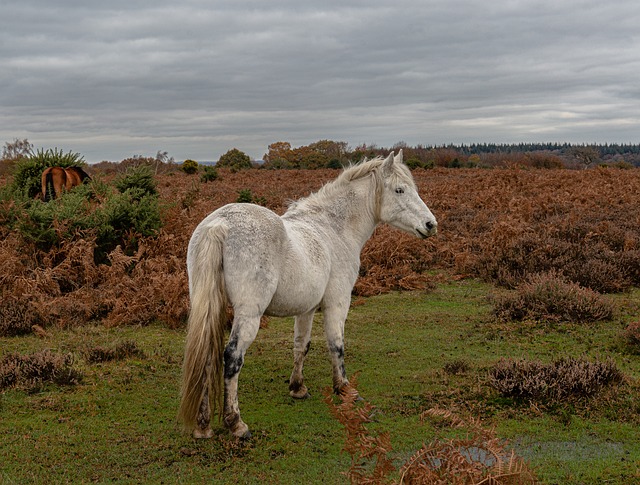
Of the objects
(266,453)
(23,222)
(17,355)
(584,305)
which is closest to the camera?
(266,453)

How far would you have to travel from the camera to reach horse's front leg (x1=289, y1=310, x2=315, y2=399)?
19.9 feet

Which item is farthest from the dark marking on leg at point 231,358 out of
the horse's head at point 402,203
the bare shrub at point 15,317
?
the bare shrub at point 15,317

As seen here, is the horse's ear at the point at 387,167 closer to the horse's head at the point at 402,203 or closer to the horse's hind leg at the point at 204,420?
the horse's head at the point at 402,203

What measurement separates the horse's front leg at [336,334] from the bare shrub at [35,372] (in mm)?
2644

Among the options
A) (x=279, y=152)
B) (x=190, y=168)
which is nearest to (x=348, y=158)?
(x=190, y=168)

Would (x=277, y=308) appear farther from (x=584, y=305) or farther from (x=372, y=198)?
(x=584, y=305)

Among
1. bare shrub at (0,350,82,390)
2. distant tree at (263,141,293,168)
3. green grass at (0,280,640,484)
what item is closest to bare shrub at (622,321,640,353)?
green grass at (0,280,640,484)

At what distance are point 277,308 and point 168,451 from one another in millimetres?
1410

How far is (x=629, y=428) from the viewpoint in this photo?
5.21 metres

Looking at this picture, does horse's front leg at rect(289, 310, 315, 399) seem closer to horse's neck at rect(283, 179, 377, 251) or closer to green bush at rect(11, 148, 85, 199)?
horse's neck at rect(283, 179, 377, 251)

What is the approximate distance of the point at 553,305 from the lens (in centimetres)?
877

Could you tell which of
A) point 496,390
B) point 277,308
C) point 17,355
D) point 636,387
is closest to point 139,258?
point 17,355

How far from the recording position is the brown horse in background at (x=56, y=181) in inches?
468

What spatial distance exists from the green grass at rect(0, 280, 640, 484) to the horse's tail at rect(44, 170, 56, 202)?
177 inches
